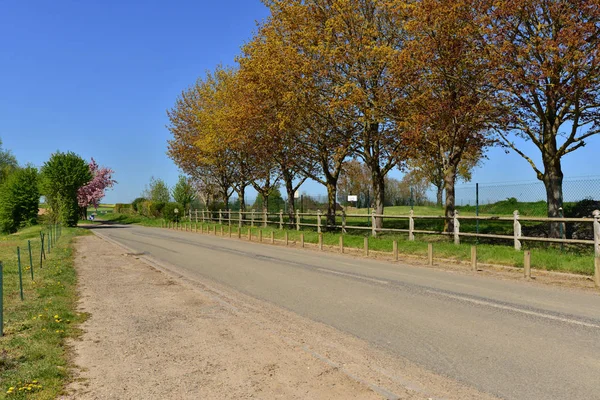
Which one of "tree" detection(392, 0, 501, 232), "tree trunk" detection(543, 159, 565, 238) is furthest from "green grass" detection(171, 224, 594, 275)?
"tree" detection(392, 0, 501, 232)

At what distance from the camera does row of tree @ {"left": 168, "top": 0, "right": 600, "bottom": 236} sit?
44.8 feet

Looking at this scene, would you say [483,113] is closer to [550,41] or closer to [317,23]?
[550,41]

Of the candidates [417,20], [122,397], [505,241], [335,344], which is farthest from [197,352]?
[505,241]

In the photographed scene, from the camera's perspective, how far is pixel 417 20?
1584cm

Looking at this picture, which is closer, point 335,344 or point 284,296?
point 335,344

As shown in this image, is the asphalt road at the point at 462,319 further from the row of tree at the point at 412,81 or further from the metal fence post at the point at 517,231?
the row of tree at the point at 412,81

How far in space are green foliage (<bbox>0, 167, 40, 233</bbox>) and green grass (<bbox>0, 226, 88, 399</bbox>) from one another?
138 feet

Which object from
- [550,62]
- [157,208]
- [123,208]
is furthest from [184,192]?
[550,62]

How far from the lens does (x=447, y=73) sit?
55.2ft

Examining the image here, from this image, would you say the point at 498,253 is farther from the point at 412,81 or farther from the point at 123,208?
the point at 123,208

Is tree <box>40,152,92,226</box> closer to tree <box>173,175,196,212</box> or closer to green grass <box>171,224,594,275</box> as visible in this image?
tree <box>173,175,196,212</box>

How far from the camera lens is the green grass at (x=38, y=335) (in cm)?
458

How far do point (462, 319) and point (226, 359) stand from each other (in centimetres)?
383

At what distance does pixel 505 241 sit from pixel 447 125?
5.76 metres
